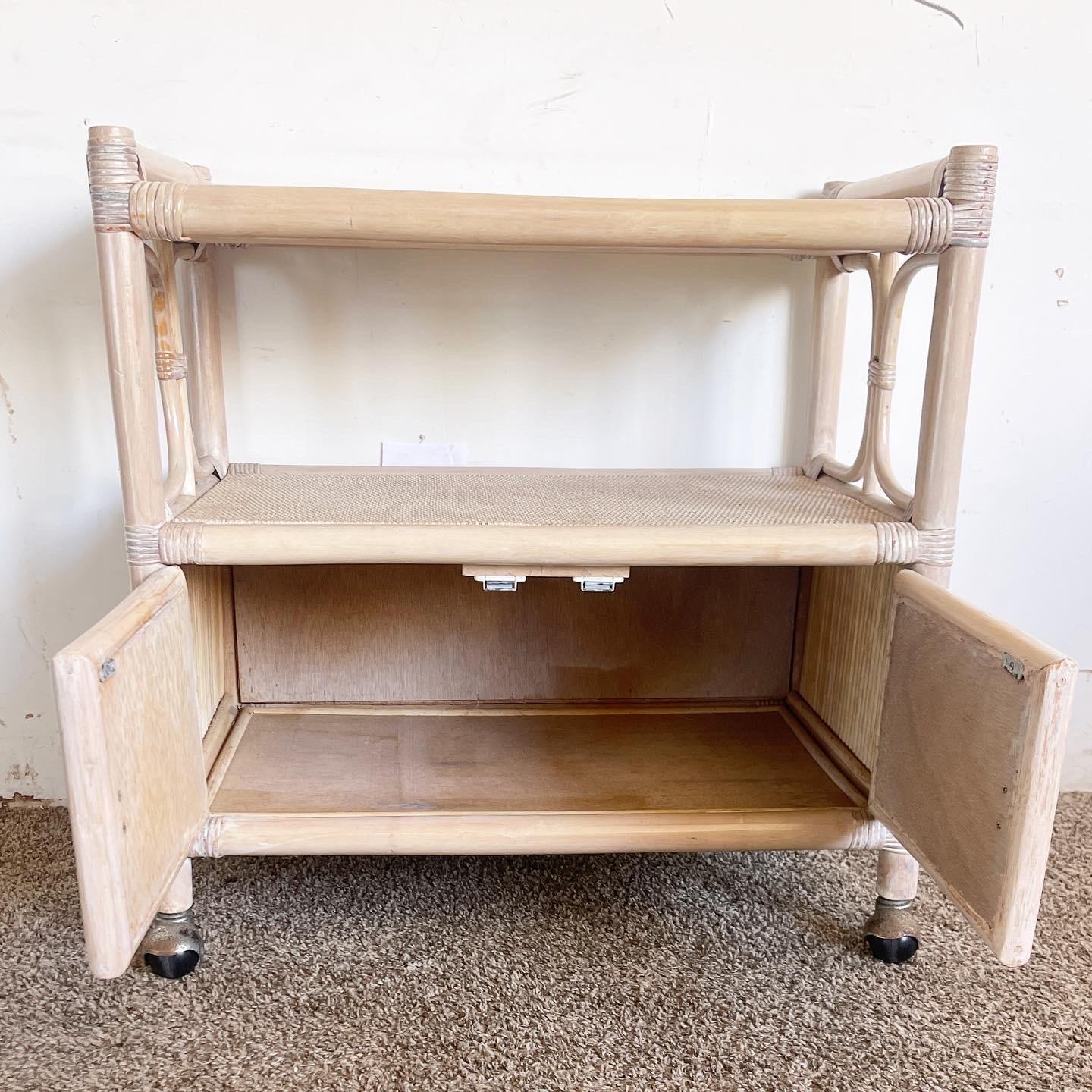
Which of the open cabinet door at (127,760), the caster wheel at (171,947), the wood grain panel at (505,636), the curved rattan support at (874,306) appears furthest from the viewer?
the wood grain panel at (505,636)

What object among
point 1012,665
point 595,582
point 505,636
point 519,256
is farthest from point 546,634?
point 1012,665

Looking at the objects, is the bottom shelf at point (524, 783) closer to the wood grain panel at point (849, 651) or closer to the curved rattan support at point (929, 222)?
the wood grain panel at point (849, 651)

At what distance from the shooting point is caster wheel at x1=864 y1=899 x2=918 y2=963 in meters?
0.81

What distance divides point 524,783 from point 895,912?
1.18ft

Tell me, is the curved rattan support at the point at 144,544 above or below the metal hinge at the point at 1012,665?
above

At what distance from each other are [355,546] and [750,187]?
59 cm

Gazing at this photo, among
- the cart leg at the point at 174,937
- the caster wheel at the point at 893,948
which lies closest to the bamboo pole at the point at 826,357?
the caster wheel at the point at 893,948

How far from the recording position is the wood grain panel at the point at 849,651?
82 cm

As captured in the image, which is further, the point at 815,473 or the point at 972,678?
the point at 815,473

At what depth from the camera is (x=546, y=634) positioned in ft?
3.32

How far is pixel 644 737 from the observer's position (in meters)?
0.96

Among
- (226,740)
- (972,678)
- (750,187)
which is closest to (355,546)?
(226,740)

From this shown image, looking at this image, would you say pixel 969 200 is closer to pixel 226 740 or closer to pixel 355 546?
pixel 355 546

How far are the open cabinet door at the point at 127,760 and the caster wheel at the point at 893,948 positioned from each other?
23.9 inches
